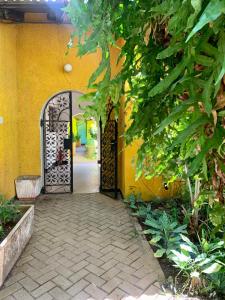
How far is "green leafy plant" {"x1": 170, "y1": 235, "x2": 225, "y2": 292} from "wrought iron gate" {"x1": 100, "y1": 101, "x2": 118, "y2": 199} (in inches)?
129

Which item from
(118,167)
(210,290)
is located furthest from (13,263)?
(118,167)

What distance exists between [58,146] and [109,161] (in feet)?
4.83

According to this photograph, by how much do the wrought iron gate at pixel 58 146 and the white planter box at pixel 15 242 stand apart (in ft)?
8.73

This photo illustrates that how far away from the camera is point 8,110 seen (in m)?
5.83

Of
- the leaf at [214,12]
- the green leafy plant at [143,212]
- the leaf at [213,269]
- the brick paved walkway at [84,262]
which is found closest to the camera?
the leaf at [214,12]

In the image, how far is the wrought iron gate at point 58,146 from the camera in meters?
6.79

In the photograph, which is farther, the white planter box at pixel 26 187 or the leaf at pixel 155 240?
the white planter box at pixel 26 187

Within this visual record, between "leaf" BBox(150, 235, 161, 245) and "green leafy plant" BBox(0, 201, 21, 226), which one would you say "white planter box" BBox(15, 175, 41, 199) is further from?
"leaf" BBox(150, 235, 161, 245)

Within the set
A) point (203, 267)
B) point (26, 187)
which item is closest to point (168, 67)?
point (203, 267)

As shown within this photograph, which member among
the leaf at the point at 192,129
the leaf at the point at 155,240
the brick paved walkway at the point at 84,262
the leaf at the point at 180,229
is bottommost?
the brick paved walkway at the point at 84,262

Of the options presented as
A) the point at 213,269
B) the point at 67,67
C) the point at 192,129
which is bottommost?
the point at 213,269

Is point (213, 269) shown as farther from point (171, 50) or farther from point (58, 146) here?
point (58, 146)

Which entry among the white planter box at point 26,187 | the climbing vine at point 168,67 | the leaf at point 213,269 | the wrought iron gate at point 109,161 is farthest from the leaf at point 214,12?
the white planter box at point 26,187

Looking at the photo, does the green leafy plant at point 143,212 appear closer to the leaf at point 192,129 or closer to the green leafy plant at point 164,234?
the green leafy plant at point 164,234
